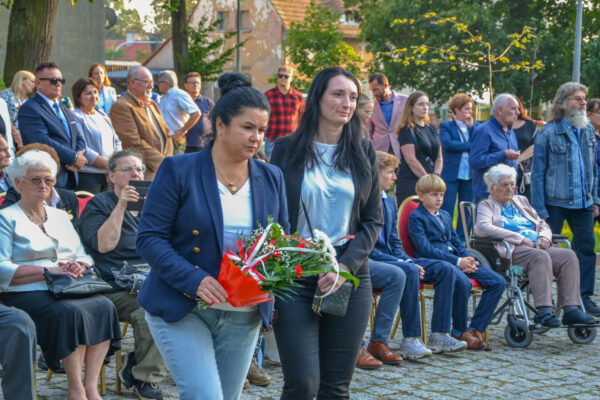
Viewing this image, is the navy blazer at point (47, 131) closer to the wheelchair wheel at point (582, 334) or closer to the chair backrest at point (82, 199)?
the chair backrest at point (82, 199)

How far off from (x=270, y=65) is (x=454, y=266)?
41644mm

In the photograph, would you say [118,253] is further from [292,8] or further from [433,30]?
[292,8]

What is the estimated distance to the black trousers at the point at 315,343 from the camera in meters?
3.75

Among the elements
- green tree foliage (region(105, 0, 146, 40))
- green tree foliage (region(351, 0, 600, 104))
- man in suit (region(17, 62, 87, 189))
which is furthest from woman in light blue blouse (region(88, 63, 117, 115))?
green tree foliage (region(105, 0, 146, 40))

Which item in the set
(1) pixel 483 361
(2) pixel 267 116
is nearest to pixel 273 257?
(2) pixel 267 116

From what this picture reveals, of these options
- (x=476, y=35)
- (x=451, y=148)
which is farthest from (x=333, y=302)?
(x=476, y=35)

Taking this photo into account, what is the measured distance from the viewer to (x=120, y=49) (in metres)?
96.3

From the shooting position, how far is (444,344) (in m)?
7.24

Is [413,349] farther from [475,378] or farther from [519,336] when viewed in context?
[519,336]

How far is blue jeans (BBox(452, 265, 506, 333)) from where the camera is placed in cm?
745

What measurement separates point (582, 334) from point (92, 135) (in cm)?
491

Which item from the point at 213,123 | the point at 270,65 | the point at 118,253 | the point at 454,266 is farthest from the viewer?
the point at 270,65

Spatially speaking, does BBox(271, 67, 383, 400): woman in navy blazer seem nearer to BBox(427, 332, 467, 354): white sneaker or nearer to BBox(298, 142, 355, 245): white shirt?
BBox(298, 142, 355, 245): white shirt

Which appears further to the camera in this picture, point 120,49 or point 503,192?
point 120,49
